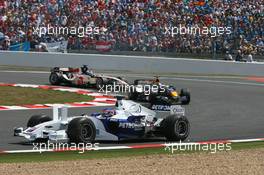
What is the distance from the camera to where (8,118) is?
16.8 meters

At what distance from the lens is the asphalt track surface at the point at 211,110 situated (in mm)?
14383

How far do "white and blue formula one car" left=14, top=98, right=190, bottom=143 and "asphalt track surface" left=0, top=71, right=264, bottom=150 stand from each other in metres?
0.20

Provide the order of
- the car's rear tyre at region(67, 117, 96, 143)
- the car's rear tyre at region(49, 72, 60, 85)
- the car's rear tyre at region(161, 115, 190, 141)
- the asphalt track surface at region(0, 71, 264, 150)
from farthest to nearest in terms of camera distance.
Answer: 1. the car's rear tyre at region(49, 72, 60, 85)
2. the asphalt track surface at region(0, 71, 264, 150)
3. the car's rear tyre at region(161, 115, 190, 141)
4. the car's rear tyre at region(67, 117, 96, 143)

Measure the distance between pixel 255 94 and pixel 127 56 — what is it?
9.98 m

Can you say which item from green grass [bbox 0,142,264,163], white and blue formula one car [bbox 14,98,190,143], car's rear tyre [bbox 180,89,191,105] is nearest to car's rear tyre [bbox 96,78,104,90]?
car's rear tyre [bbox 180,89,191,105]

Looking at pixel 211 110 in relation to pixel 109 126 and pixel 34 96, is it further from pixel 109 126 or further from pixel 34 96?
pixel 109 126

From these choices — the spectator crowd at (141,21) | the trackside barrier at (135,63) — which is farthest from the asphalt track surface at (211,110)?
the spectator crowd at (141,21)

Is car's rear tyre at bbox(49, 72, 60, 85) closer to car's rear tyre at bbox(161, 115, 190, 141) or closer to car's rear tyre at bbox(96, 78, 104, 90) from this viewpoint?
car's rear tyre at bbox(96, 78, 104, 90)

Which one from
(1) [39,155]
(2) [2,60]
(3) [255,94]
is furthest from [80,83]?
(1) [39,155]

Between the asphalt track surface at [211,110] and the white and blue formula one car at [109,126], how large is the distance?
20cm

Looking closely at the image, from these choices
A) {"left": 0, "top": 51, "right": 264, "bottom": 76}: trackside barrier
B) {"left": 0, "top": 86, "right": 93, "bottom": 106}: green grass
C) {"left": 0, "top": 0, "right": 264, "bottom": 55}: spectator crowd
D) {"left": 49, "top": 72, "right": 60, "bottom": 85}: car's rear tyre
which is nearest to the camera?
{"left": 0, "top": 86, "right": 93, "bottom": 106}: green grass

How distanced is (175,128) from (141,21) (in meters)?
19.0

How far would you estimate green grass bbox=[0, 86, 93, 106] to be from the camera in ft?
67.8

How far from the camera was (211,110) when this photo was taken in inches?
757
